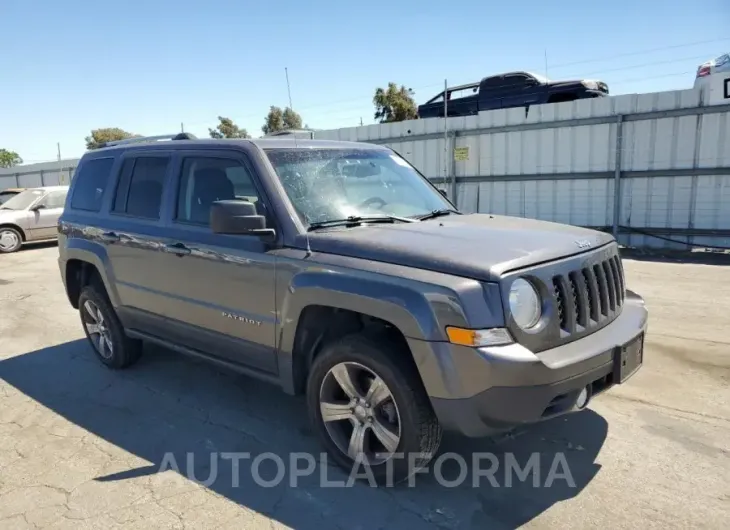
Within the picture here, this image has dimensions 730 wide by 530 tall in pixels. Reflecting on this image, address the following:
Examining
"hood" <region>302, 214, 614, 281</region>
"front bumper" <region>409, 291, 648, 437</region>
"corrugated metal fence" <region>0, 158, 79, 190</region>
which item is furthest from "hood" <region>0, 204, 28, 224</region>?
"front bumper" <region>409, 291, 648, 437</region>

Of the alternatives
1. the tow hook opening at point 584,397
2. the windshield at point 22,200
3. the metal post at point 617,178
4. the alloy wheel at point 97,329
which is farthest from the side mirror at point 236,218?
the windshield at point 22,200

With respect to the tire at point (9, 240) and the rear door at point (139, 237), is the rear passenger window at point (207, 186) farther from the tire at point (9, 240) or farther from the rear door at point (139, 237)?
Answer: the tire at point (9, 240)

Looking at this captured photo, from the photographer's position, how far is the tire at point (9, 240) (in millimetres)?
14234

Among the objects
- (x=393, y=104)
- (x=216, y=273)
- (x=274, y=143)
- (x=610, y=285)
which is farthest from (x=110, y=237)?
(x=393, y=104)

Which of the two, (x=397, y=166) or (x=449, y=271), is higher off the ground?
(x=397, y=166)

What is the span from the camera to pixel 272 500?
3020mm

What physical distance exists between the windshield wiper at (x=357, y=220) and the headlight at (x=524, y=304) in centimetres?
113

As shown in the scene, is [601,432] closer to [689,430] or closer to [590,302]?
[689,430]

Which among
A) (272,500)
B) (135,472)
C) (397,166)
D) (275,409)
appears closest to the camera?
(272,500)

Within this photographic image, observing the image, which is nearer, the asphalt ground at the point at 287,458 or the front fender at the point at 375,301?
the front fender at the point at 375,301

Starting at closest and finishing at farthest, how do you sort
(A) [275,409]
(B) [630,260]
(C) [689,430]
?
1. (C) [689,430]
2. (A) [275,409]
3. (B) [630,260]

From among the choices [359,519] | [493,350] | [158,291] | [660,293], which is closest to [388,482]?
[359,519]

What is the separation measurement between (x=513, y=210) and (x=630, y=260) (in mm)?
3030

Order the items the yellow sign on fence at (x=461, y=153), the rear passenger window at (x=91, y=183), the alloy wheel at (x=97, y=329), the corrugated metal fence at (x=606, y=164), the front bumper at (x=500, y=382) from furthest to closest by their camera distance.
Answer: the yellow sign on fence at (x=461, y=153), the corrugated metal fence at (x=606, y=164), the alloy wheel at (x=97, y=329), the rear passenger window at (x=91, y=183), the front bumper at (x=500, y=382)
